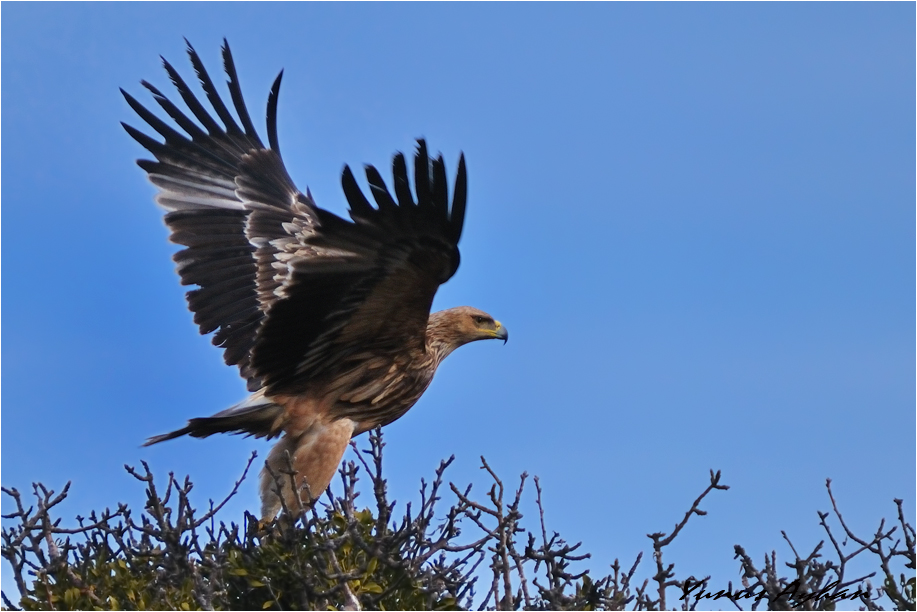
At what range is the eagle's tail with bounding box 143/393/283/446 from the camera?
6344mm

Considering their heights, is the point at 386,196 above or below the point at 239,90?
below

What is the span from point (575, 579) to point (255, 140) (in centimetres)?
479

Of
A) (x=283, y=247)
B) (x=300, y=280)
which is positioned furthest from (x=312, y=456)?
(x=283, y=247)

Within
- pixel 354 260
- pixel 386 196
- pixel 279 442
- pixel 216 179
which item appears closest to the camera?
pixel 386 196

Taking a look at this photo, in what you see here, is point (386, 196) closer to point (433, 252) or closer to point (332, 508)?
point (433, 252)

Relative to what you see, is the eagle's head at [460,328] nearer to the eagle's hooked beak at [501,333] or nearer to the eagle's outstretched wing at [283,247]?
the eagle's hooked beak at [501,333]

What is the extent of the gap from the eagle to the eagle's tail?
0.03 feet

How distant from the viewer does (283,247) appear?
23.3ft

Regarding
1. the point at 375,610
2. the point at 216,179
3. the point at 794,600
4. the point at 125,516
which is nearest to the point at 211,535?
the point at 125,516

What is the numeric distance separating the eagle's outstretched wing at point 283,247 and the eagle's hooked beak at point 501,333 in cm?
99

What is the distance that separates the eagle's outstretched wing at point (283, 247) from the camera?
17.9 ft

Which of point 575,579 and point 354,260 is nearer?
point 575,579

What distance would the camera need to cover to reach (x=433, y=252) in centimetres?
555
